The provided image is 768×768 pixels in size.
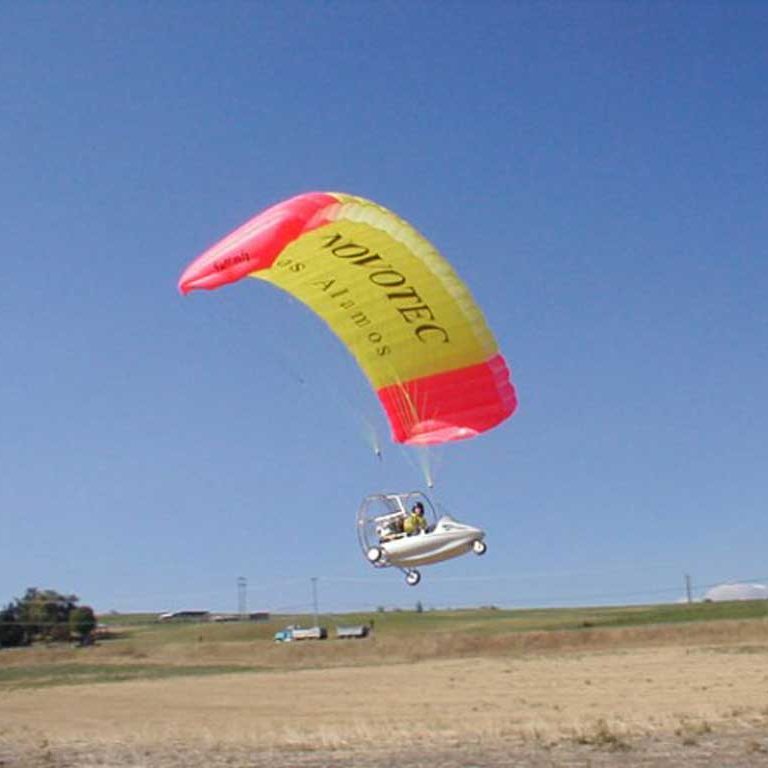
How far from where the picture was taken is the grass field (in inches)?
941

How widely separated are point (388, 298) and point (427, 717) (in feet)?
46.9

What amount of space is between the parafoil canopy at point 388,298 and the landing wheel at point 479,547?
2.22 m

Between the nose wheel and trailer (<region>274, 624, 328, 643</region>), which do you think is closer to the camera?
the nose wheel

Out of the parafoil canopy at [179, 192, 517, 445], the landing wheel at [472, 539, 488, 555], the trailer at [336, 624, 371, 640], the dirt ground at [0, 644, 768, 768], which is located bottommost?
the dirt ground at [0, 644, 768, 768]

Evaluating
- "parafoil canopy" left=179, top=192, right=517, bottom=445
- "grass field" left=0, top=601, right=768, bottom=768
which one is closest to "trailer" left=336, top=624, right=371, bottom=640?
"grass field" left=0, top=601, right=768, bottom=768

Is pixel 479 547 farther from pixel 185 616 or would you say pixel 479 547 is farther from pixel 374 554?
pixel 185 616

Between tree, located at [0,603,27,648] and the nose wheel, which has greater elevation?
tree, located at [0,603,27,648]

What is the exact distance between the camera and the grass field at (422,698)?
23891mm

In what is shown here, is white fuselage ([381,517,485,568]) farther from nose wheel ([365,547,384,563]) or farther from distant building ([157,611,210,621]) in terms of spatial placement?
distant building ([157,611,210,621])

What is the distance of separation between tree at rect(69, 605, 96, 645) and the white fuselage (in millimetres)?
110629

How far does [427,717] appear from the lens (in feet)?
114

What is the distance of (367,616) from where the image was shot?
139 m

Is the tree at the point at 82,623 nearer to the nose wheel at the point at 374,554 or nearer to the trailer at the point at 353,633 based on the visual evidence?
the trailer at the point at 353,633

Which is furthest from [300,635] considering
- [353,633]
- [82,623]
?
[82,623]
